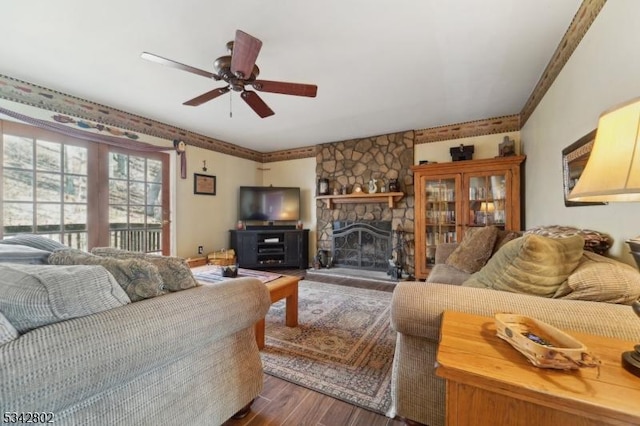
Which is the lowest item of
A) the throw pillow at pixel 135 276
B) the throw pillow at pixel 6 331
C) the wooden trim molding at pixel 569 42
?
the throw pillow at pixel 6 331

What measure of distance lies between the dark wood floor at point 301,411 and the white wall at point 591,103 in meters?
1.57

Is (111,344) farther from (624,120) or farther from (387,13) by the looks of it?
Result: (387,13)

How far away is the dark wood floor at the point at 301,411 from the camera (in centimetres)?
136

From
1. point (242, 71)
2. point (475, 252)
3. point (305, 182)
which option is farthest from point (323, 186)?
point (242, 71)

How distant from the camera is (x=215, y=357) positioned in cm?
123

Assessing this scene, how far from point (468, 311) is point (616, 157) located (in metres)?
0.71

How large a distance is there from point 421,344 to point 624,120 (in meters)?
1.04

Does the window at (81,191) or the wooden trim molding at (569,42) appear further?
the window at (81,191)

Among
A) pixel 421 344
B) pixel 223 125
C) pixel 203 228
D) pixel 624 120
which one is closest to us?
pixel 624 120

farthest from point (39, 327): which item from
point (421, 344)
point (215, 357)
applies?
point (421, 344)

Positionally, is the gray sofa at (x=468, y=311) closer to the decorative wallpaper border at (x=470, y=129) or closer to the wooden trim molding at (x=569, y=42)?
the wooden trim molding at (x=569, y=42)

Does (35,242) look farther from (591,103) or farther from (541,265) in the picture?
(591,103)

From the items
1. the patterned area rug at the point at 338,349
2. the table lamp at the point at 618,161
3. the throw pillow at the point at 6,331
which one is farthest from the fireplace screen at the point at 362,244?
the throw pillow at the point at 6,331

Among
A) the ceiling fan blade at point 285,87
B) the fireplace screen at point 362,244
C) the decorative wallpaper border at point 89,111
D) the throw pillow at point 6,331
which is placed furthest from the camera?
the fireplace screen at point 362,244
